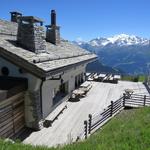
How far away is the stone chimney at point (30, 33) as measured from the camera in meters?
14.8

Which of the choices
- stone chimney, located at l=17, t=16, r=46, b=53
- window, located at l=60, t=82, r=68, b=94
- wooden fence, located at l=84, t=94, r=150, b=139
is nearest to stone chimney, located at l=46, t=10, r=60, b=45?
window, located at l=60, t=82, r=68, b=94

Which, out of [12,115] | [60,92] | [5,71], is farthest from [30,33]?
[60,92]

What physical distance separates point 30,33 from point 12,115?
16.0ft

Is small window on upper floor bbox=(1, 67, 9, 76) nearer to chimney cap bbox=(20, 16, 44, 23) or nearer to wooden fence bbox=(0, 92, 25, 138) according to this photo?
wooden fence bbox=(0, 92, 25, 138)

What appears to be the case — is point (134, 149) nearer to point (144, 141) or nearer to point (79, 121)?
point (144, 141)

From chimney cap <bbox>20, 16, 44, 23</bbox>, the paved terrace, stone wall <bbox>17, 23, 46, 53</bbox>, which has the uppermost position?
chimney cap <bbox>20, 16, 44, 23</bbox>

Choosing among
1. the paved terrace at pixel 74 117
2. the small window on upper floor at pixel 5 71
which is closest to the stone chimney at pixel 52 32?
the paved terrace at pixel 74 117

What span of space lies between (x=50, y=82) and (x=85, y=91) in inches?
279

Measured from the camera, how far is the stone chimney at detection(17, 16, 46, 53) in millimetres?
14836

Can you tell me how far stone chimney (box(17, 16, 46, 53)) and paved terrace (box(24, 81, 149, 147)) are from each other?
14.8ft

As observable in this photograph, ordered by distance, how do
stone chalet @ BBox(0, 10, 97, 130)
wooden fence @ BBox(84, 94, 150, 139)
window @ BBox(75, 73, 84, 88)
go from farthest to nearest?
window @ BBox(75, 73, 84, 88), wooden fence @ BBox(84, 94, 150, 139), stone chalet @ BBox(0, 10, 97, 130)

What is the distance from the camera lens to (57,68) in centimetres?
1485

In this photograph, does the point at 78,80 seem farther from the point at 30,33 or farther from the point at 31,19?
the point at 31,19

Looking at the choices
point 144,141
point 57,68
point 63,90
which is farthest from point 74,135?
point 63,90
